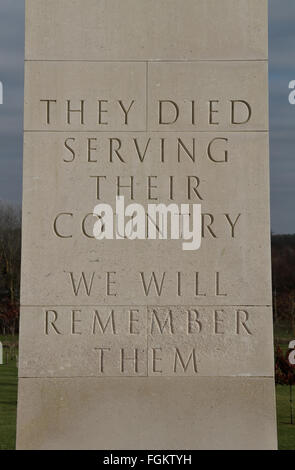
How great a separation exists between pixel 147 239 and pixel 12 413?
14.2m

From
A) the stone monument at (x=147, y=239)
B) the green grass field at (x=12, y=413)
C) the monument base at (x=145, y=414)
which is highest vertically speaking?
the stone monument at (x=147, y=239)

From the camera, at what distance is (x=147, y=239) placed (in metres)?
10.5

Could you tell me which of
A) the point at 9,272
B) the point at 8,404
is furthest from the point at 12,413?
the point at 9,272

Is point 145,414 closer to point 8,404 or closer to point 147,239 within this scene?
point 147,239

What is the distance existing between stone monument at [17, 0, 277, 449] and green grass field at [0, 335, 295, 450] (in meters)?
8.93

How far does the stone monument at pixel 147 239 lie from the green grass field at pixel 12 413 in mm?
8927

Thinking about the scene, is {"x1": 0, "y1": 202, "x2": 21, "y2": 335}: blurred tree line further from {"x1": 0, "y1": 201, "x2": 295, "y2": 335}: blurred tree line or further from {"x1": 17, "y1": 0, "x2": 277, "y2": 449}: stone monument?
{"x1": 17, "y1": 0, "x2": 277, "y2": 449}: stone monument

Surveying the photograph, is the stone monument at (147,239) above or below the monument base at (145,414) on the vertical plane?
above

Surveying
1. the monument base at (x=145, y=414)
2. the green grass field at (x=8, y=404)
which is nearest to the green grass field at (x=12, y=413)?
the green grass field at (x=8, y=404)

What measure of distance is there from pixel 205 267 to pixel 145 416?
218 cm

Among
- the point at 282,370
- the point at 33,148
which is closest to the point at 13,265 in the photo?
the point at 282,370

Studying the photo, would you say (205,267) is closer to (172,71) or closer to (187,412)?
(187,412)

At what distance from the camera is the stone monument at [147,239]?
407 inches

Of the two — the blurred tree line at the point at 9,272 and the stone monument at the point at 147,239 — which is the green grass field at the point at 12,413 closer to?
the blurred tree line at the point at 9,272
